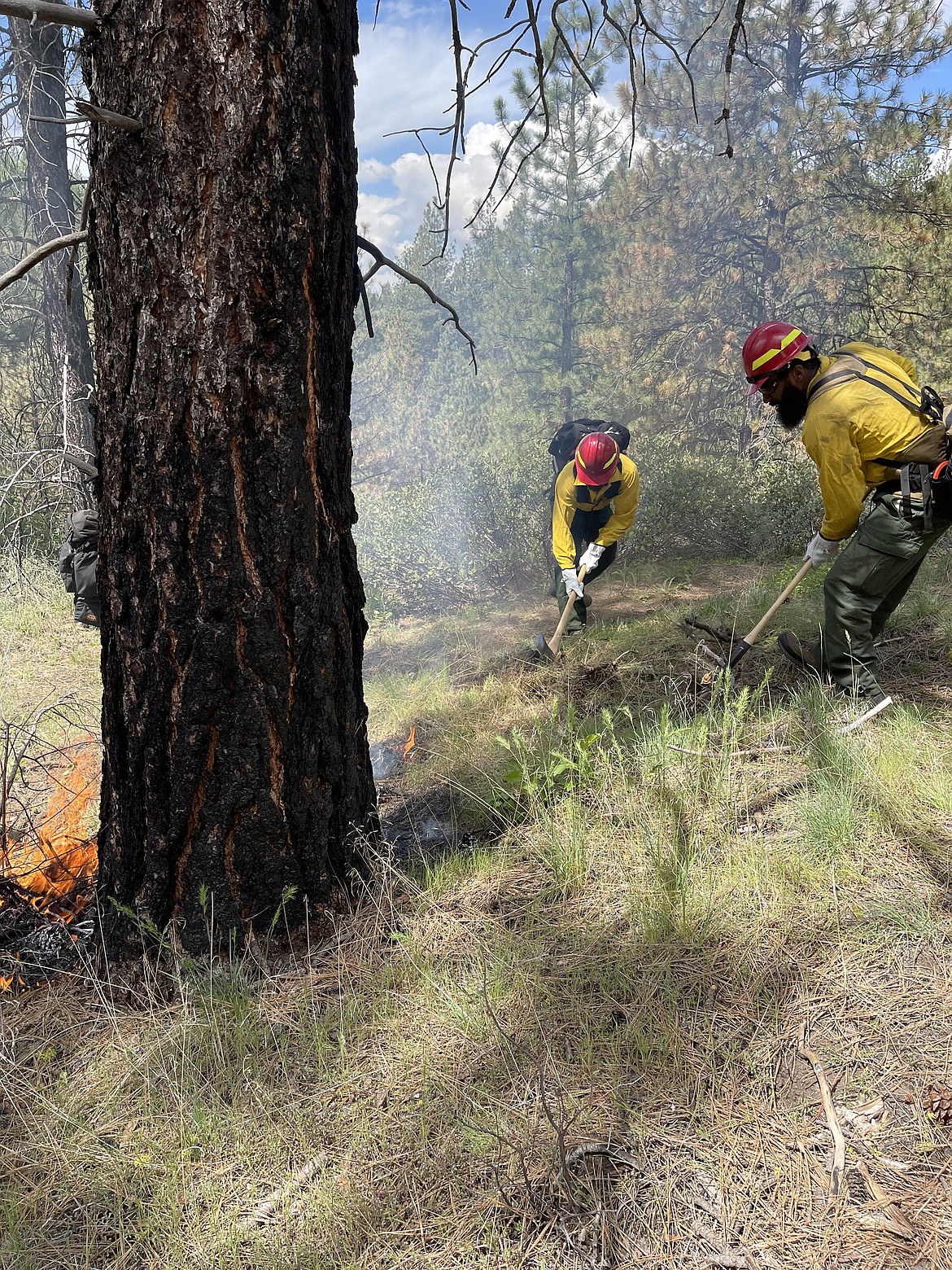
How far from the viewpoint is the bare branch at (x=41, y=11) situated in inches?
61.4

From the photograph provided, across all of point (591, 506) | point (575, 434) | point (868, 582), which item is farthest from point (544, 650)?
point (868, 582)

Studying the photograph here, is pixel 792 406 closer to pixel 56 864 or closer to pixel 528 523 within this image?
pixel 56 864

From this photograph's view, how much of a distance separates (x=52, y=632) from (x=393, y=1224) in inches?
248

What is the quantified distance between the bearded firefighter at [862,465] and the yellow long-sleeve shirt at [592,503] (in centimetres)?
198

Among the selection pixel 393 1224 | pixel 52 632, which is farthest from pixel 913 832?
pixel 52 632

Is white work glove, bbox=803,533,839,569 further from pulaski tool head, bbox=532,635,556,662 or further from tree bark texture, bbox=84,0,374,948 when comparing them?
tree bark texture, bbox=84,0,374,948

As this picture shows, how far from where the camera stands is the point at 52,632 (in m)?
6.53

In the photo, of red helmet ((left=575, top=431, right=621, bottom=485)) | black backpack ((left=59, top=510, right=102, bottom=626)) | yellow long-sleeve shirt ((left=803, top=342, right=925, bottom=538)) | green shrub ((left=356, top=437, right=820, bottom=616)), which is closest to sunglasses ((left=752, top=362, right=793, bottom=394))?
yellow long-sleeve shirt ((left=803, top=342, right=925, bottom=538))

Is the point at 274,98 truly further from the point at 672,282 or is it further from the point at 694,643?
the point at 672,282

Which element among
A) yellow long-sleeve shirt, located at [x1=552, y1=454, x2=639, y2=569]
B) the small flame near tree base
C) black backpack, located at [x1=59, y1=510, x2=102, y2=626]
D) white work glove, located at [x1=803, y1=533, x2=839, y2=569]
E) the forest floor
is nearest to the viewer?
the forest floor

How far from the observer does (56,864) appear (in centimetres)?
262

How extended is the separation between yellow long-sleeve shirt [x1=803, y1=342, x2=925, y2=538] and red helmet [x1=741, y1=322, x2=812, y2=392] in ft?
0.59

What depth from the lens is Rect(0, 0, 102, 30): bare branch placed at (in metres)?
1.56

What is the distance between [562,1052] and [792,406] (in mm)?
3314
